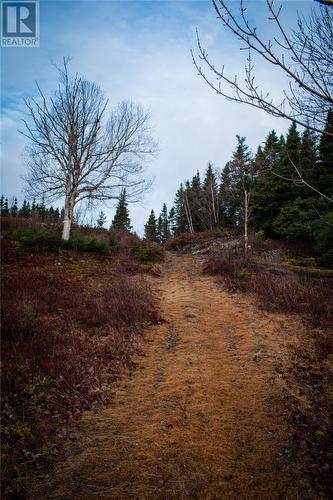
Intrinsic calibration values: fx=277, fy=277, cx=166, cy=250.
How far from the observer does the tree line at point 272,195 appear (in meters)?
10.4

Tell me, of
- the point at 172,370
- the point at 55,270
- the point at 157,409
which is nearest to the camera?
the point at 157,409

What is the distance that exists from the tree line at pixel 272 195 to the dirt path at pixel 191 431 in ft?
9.98

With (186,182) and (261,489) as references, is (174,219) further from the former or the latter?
(261,489)

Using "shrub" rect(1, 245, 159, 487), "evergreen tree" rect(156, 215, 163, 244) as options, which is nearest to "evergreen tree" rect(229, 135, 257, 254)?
"evergreen tree" rect(156, 215, 163, 244)

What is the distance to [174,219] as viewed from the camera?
174 feet

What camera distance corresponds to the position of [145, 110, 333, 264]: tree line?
410 inches

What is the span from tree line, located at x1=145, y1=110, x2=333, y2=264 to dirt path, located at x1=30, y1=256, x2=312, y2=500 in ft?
9.98

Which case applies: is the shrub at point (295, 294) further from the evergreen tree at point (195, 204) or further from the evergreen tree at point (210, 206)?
the evergreen tree at point (195, 204)

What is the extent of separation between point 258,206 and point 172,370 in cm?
2119

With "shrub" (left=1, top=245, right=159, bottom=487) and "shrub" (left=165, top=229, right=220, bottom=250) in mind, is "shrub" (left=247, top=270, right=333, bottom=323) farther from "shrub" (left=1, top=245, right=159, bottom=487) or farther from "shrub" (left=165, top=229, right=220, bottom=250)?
"shrub" (left=165, top=229, right=220, bottom=250)

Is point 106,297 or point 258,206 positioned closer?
point 106,297

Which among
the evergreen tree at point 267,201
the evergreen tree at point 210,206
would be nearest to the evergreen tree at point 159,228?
the evergreen tree at point 210,206

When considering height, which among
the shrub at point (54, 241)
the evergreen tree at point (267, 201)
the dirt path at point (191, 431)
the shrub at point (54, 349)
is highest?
the evergreen tree at point (267, 201)

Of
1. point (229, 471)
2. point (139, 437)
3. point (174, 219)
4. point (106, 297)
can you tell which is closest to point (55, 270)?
point (106, 297)
